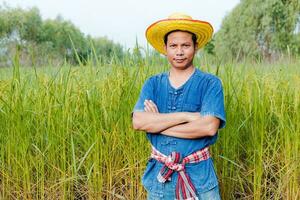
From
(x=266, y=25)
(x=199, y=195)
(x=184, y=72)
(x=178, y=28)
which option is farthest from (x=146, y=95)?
(x=266, y=25)

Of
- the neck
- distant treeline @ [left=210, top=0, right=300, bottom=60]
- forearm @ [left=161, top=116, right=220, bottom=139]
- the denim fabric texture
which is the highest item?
distant treeline @ [left=210, top=0, right=300, bottom=60]

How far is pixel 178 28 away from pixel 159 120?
316 millimetres

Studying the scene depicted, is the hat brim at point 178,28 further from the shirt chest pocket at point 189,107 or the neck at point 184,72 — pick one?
the shirt chest pocket at point 189,107

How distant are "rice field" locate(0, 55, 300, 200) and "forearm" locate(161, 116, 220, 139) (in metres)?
0.65

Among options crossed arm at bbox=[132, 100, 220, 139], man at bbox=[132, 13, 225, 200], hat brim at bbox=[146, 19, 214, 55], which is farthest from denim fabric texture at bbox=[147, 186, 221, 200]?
hat brim at bbox=[146, 19, 214, 55]

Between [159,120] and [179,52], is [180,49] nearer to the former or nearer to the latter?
[179,52]

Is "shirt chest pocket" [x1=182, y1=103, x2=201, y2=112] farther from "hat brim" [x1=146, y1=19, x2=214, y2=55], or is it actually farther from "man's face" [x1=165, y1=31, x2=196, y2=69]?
"hat brim" [x1=146, y1=19, x2=214, y2=55]

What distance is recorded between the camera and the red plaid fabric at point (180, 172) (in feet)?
4.76

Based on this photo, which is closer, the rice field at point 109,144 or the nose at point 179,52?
the nose at point 179,52

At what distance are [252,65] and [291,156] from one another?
0.67 meters

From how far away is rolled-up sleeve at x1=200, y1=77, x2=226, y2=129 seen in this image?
1.46 metres

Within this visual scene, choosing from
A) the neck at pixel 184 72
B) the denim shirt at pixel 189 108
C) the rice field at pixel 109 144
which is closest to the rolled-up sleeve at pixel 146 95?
the denim shirt at pixel 189 108

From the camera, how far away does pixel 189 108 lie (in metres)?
1.50

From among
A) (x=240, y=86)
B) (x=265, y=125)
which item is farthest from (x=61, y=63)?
(x=265, y=125)
